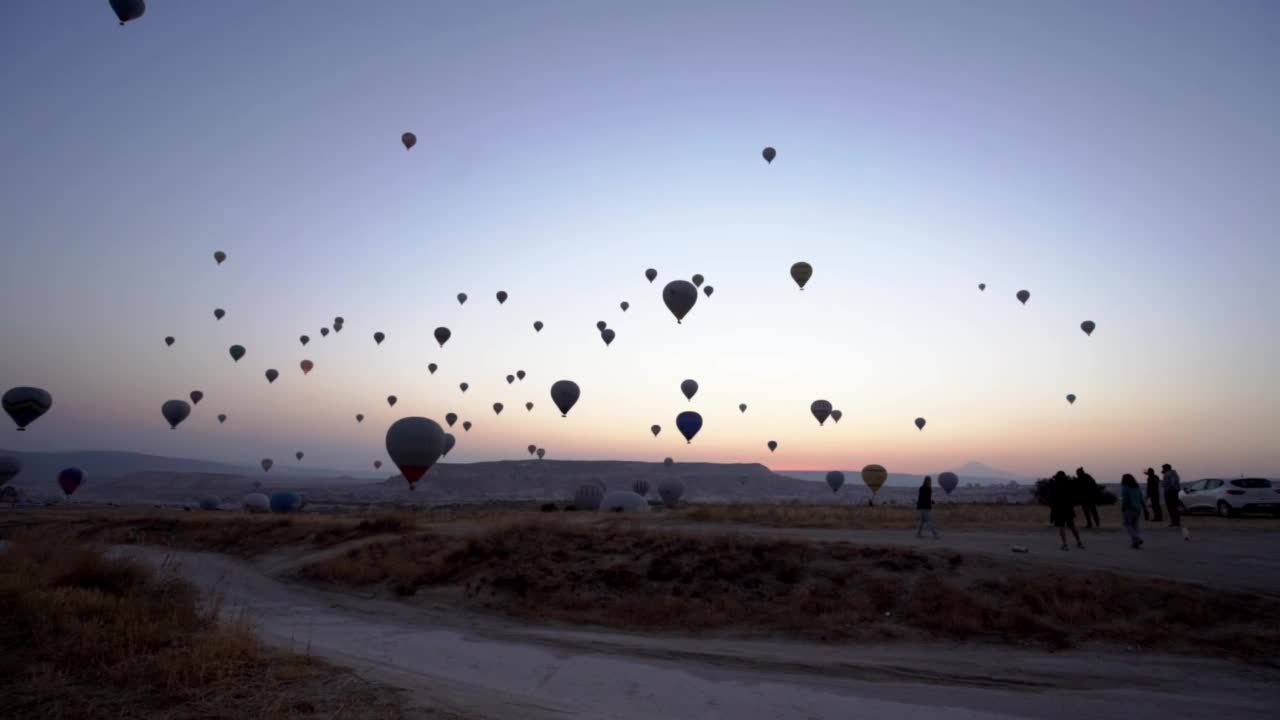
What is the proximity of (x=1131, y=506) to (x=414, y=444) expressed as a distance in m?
29.5

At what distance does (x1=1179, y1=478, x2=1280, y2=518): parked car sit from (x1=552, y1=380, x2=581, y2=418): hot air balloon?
34159mm

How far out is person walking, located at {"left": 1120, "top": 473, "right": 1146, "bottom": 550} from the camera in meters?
19.9

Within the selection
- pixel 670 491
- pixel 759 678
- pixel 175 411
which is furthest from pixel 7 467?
pixel 759 678

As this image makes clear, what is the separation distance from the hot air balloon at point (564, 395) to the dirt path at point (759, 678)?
1329 inches

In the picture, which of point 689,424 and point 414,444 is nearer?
point 414,444

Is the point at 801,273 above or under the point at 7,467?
above

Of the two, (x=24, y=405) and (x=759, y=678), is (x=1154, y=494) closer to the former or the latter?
(x=759, y=678)

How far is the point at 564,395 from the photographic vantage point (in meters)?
49.9

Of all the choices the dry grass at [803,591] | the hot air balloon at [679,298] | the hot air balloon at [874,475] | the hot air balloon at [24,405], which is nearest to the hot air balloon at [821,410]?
the hot air balloon at [874,475]

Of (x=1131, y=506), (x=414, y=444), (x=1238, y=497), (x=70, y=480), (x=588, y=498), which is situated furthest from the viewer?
(x=70, y=480)

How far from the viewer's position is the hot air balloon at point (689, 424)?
5478 cm

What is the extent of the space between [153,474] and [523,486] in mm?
93885

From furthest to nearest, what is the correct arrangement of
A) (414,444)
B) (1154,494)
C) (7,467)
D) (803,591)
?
1. (7,467)
2. (414,444)
3. (1154,494)
4. (803,591)

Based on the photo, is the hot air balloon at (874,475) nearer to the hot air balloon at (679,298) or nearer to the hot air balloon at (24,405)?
the hot air balloon at (679,298)
